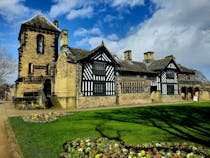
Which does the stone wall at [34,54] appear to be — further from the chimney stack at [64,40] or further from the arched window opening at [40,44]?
the chimney stack at [64,40]

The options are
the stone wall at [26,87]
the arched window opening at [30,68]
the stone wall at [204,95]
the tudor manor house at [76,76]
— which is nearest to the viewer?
the tudor manor house at [76,76]

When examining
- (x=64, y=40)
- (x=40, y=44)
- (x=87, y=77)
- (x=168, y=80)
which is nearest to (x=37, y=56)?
(x=40, y=44)

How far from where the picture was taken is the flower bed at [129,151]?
420cm

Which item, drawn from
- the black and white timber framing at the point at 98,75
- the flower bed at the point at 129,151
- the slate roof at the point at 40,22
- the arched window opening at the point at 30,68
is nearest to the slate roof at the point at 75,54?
the black and white timber framing at the point at 98,75

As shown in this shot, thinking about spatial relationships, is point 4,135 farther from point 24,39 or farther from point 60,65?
point 24,39

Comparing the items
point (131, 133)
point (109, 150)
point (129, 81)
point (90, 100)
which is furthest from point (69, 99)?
point (109, 150)

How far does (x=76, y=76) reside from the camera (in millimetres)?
19047

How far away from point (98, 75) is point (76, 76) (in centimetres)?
301

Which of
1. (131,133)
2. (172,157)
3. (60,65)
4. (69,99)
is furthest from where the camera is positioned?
(60,65)

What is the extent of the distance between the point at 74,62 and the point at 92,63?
7.54ft

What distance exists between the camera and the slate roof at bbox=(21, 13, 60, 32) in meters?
24.1

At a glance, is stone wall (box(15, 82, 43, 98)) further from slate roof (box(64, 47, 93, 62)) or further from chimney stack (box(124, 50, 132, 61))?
chimney stack (box(124, 50, 132, 61))

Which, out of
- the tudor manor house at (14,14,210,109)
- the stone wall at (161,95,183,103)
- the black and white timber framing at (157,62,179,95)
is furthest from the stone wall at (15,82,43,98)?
the stone wall at (161,95,183,103)

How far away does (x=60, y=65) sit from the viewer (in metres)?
21.5
